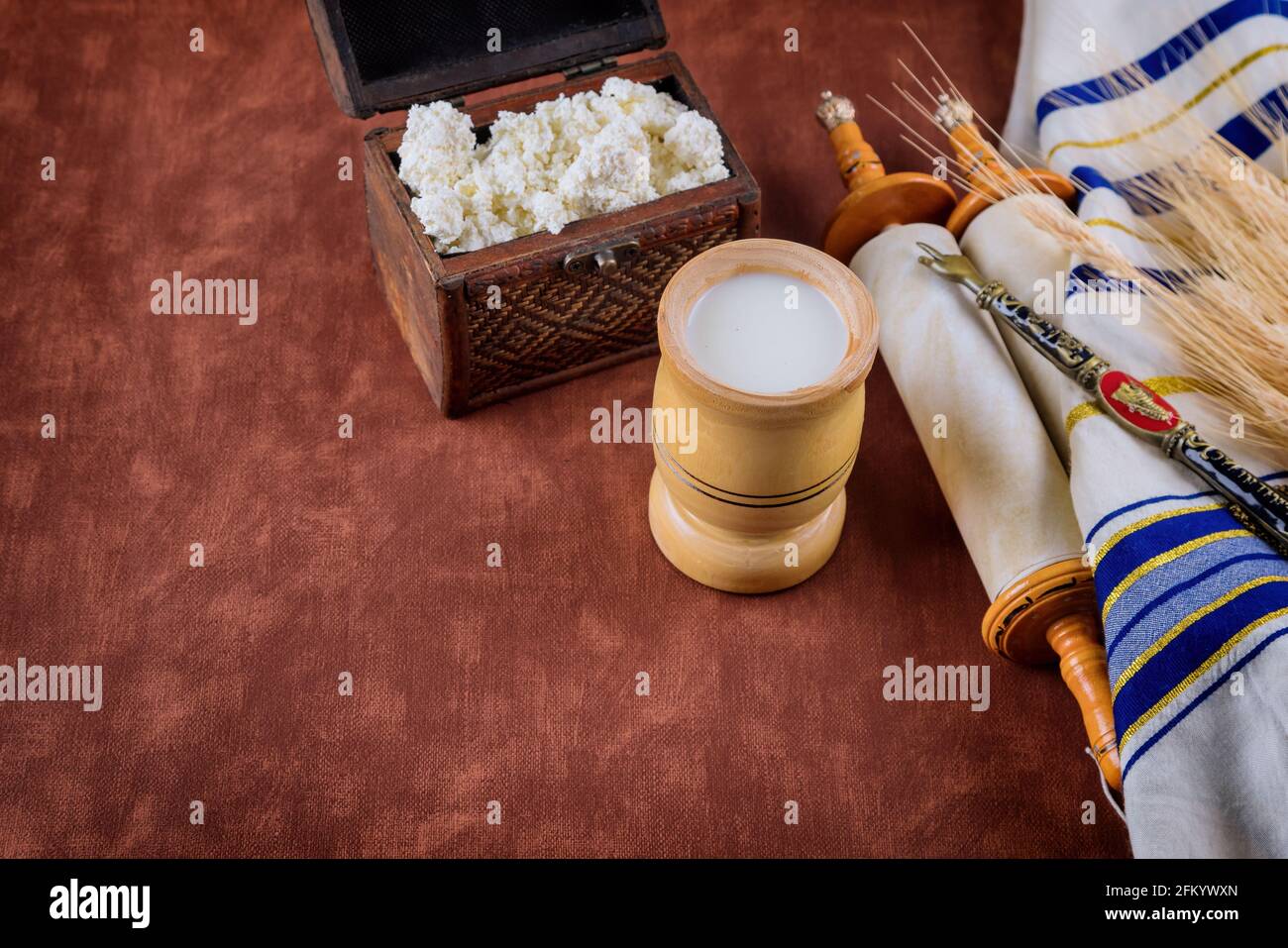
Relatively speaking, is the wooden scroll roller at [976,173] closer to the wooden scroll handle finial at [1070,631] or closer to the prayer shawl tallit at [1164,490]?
the prayer shawl tallit at [1164,490]

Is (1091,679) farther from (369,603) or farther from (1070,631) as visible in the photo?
(369,603)

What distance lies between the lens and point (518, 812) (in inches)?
40.1

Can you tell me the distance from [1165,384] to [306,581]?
2.45ft

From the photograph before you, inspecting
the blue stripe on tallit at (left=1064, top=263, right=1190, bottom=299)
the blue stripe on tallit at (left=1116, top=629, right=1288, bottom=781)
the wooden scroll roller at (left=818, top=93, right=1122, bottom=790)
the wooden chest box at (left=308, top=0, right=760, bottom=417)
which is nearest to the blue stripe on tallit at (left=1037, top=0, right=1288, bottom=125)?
the wooden scroll roller at (left=818, top=93, right=1122, bottom=790)

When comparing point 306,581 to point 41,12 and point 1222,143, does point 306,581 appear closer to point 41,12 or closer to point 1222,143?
point 41,12

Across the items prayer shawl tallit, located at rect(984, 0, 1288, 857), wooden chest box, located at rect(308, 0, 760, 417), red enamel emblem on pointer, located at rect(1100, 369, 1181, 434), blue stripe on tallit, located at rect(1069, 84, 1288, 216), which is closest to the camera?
prayer shawl tallit, located at rect(984, 0, 1288, 857)

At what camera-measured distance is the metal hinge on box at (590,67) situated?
125cm

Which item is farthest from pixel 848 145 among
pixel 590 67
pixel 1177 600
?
→ pixel 1177 600

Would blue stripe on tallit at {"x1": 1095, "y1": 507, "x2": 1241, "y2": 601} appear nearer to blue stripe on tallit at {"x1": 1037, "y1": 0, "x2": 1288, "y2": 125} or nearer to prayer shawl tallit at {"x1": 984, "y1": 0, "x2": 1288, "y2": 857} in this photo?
prayer shawl tallit at {"x1": 984, "y1": 0, "x2": 1288, "y2": 857}

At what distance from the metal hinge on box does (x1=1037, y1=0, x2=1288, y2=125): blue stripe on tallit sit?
17.8 inches

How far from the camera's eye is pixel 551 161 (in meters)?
1.17

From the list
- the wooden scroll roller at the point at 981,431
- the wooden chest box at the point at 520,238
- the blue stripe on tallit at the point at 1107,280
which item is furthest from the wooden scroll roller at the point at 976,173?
the wooden chest box at the point at 520,238

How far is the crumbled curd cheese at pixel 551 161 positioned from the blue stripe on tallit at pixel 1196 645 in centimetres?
56

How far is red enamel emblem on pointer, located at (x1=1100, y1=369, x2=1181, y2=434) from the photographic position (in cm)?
101
